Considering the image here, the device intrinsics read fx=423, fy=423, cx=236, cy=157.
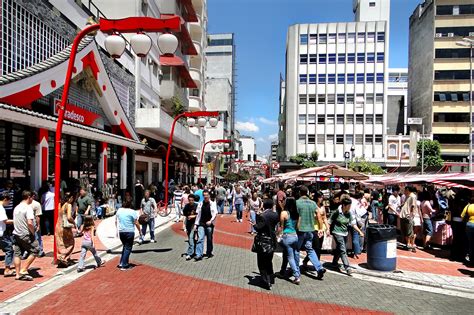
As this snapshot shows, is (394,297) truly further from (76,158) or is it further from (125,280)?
(76,158)

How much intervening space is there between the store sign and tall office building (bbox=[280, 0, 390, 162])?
160 feet

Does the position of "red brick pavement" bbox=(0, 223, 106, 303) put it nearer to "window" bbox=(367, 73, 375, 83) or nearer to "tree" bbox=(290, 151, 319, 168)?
"tree" bbox=(290, 151, 319, 168)

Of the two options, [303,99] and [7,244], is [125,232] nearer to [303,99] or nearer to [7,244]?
[7,244]

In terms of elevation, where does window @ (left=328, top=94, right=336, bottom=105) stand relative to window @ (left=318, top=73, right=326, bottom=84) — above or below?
below

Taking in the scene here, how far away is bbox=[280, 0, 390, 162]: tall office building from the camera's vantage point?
62562mm

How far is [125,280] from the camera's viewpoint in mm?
8461

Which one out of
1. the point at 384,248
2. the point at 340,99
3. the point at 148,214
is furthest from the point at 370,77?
the point at 384,248

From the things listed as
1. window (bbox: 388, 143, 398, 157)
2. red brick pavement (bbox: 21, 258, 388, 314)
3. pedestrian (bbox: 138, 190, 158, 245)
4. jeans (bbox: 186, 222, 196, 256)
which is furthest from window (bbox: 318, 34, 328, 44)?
red brick pavement (bbox: 21, 258, 388, 314)

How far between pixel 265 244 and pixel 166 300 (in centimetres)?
202

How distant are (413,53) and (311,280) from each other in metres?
68.4

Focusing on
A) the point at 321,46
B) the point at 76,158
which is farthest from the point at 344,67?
the point at 76,158

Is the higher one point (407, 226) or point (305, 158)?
point (305, 158)

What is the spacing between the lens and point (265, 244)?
25.7 ft

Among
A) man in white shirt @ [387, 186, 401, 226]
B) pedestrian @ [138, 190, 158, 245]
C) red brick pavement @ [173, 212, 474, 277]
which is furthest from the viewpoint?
man in white shirt @ [387, 186, 401, 226]
